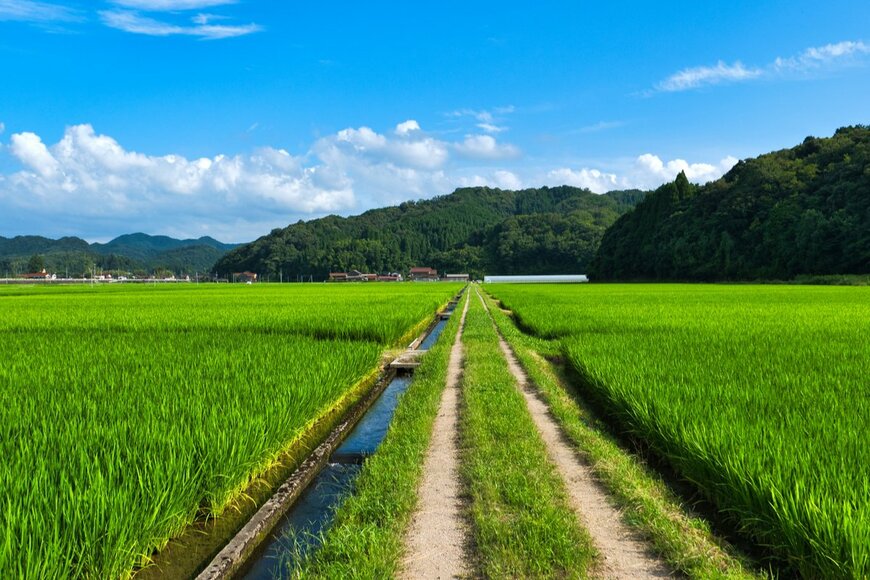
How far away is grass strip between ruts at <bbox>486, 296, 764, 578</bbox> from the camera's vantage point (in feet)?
9.53

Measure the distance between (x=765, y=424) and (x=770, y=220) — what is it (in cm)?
7080

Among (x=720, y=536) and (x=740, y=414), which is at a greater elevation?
(x=740, y=414)

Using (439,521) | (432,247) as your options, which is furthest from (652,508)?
(432,247)

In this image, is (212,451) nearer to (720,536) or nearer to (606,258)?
(720,536)

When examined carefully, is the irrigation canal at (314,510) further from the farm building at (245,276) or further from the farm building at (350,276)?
the farm building at (245,276)

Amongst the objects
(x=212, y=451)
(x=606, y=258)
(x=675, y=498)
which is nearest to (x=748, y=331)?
(x=675, y=498)

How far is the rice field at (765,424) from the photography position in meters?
2.72

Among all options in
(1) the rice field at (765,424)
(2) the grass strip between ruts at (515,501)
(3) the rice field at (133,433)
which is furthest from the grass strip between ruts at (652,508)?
(3) the rice field at (133,433)

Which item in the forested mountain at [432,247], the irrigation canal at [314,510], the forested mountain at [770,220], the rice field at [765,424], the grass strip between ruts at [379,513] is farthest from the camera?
the forested mountain at [432,247]

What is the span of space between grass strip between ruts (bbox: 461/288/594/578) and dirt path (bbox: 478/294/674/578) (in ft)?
0.32

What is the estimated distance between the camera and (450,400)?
7.06 meters

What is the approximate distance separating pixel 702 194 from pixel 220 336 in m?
84.5

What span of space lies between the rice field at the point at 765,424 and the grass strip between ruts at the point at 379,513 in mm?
2230

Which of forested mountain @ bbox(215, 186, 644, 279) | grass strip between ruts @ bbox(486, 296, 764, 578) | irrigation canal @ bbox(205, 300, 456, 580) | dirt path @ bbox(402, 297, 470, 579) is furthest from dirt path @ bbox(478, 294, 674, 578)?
forested mountain @ bbox(215, 186, 644, 279)
